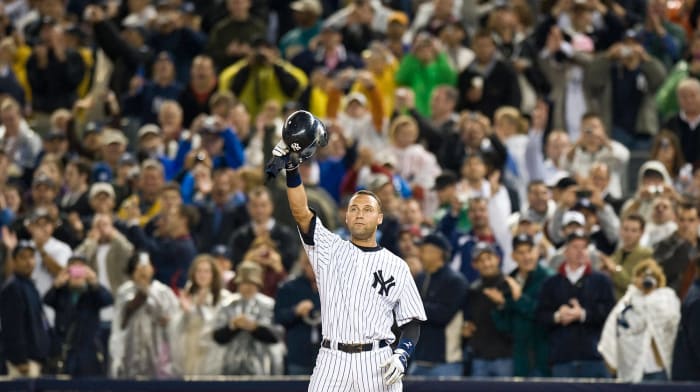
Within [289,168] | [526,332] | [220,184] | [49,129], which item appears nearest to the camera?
[289,168]

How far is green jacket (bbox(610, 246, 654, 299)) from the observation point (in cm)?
1288

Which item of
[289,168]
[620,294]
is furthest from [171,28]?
[289,168]

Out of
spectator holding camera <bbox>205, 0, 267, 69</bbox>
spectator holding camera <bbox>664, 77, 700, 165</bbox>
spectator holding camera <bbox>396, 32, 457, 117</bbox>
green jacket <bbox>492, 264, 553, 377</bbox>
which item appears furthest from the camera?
spectator holding camera <bbox>205, 0, 267, 69</bbox>

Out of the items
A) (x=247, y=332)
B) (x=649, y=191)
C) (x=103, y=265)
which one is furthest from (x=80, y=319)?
(x=649, y=191)

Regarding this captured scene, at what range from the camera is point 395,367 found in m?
8.86

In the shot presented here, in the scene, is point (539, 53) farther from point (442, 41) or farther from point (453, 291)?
point (453, 291)

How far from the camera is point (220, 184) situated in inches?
584

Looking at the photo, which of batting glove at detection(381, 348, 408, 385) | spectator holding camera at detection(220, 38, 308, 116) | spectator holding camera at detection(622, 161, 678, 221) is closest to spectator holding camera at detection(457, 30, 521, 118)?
spectator holding camera at detection(220, 38, 308, 116)

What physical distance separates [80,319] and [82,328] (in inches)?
3.0

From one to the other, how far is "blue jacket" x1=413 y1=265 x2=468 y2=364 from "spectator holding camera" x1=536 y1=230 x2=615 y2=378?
0.68 metres

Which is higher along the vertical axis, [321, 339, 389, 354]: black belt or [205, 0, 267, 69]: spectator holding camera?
[205, 0, 267, 69]: spectator holding camera

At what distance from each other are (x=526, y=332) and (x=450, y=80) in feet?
16.3

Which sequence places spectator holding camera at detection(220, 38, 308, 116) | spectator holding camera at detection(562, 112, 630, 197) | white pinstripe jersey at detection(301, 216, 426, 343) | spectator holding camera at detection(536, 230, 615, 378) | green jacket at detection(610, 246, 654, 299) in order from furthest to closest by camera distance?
1. spectator holding camera at detection(220, 38, 308, 116)
2. spectator holding camera at detection(562, 112, 630, 197)
3. green jacket at detection(610, 246, 654, 299)
4. spectator holding camera at detection(536, 230, 615, 378)
5. white pinstripe jersey at detection(301, 216, 426, 343)

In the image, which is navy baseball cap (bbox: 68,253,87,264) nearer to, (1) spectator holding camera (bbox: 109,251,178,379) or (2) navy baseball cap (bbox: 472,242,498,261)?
(1) spectator holding camera (bbox: 109,251,178,379)
